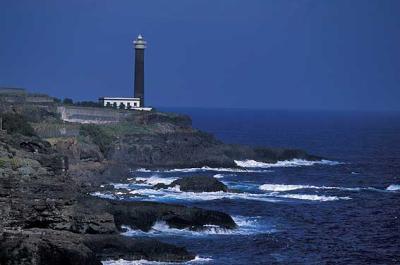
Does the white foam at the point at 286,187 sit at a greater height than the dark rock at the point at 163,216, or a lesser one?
lesser

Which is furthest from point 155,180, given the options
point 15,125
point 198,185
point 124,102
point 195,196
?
point 124,102

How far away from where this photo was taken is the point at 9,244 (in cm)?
4966

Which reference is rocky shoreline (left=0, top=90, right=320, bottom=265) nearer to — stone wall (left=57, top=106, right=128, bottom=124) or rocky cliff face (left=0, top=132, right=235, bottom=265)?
rocky cliff face (left=0, top=132, right=235, bottom=265)

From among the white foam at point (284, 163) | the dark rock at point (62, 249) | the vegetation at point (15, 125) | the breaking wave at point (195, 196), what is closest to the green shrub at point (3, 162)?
the dark rock at point (62, 249)

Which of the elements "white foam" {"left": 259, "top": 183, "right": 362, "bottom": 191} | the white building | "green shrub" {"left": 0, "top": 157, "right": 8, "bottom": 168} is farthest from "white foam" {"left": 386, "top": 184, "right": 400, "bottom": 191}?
the white building

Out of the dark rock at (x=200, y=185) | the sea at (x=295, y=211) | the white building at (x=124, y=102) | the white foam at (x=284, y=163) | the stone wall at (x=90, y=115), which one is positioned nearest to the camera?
the sea at (x=295, y=211)

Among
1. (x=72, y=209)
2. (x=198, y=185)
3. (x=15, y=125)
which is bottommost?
(x=198, y=185)

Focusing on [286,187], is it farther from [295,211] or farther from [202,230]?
[202,230]

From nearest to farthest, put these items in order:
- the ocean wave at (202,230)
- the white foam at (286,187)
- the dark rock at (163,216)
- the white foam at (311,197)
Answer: the ocean wave at (202,230) → the dark rock at (163,216) → the white foam at (311,197) → the white foam at (286,187)

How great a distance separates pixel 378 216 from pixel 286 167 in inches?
1802

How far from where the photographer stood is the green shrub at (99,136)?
113 metres

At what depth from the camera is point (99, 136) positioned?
379 ft

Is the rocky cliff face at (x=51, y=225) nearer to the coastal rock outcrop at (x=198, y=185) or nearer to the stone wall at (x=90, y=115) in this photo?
the coastal rock outcrop at (x=198, y=185)

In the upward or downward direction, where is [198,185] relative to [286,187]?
upward
